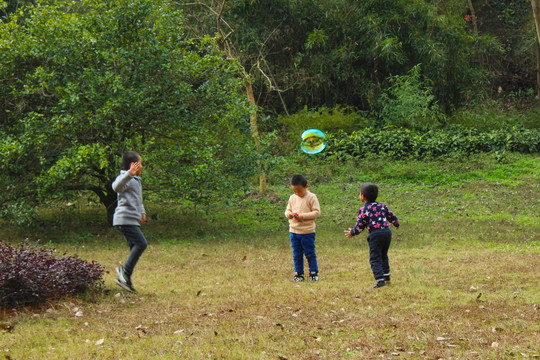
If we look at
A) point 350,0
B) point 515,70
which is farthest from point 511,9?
point 350,0

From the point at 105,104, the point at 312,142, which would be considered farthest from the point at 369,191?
the point at 312,142

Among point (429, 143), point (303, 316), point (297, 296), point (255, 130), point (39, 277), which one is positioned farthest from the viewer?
point (429, 143)

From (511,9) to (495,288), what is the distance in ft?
106

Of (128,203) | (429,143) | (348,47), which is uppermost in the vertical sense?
(348,47)

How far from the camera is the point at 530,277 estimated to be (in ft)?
26.3

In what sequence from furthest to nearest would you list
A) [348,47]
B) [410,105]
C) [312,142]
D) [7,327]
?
[348,47], [410,105], [312,142], [7,327]

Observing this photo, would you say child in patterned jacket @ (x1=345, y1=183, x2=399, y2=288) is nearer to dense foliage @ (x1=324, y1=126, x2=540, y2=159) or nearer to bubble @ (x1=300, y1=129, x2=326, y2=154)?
bubble @ (x1=300, y1=129, x2=326, y2=154)

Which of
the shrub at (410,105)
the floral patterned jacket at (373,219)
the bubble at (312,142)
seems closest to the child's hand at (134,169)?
the floral patterned jacket at (373,219)

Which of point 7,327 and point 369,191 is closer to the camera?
point 7,327

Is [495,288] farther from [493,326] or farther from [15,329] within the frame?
[15,329]

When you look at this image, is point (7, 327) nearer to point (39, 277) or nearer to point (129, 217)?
point (39, 277)

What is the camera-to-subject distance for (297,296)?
7.29 m

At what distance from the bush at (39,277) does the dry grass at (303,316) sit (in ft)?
0.82

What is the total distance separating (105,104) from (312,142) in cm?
603
